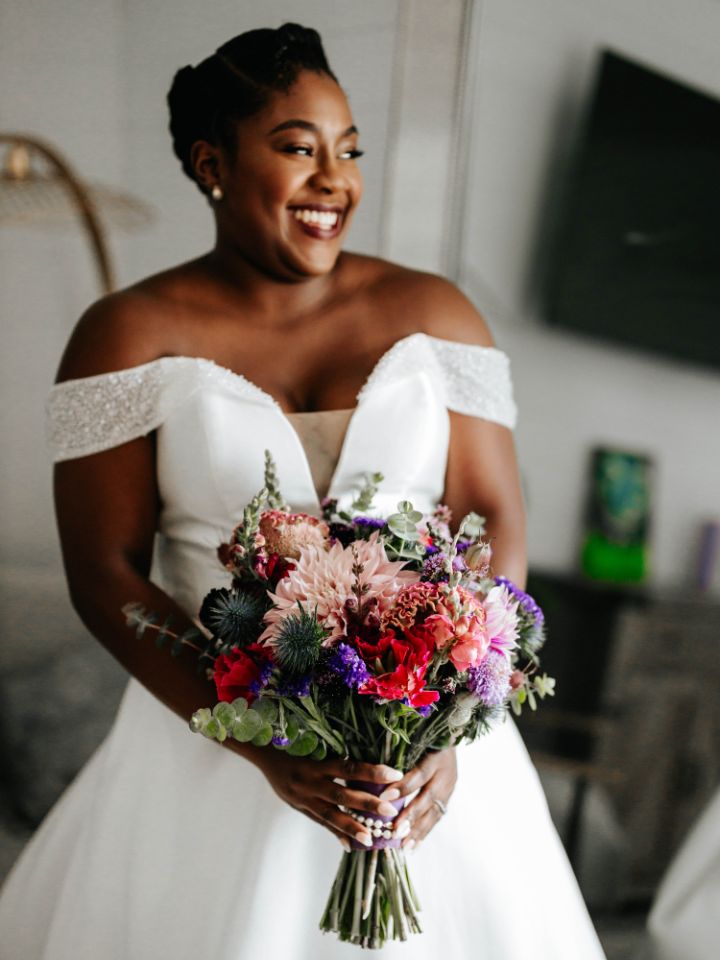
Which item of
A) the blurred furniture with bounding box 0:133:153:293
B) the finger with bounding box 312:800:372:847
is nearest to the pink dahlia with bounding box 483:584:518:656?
the finger with bounding box 312:800:372:847

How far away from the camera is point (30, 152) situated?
1.91m

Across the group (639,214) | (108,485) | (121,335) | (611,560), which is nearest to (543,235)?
(639,214)

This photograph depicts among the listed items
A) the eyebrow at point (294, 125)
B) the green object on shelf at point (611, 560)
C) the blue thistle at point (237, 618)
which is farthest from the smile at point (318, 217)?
the green object on shelf at point (611, 560)

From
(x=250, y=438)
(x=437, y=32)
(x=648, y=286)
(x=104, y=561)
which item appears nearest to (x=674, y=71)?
(x=648, y=286)

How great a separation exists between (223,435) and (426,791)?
0.57m

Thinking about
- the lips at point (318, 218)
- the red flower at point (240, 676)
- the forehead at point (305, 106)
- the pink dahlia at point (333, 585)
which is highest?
the forehead at point (305, 106)

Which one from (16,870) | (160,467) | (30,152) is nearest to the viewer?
(160,467)

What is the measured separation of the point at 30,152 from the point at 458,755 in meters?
1.52

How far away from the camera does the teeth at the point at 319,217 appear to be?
135cm

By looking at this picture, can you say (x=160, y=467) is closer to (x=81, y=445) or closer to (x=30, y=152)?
(x=81, y=445)

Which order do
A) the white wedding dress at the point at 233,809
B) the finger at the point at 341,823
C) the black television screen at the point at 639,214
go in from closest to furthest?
the finger at the point at 341,823 → the white wedding dress at the point at 233,809 → the black television screen at the point at 639,214

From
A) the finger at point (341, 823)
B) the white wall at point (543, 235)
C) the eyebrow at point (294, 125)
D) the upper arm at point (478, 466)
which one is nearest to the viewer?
the finger at point (341, 823)

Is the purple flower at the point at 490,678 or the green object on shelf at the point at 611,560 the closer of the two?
the purple flower at the point at 490,678

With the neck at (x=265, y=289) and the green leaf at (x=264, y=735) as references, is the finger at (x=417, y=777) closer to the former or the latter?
the green leaf at (x=264, y=735)
